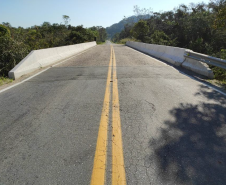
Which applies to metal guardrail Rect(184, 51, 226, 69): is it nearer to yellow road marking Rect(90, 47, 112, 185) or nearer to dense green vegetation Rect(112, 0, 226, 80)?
dense green vegetation Rect(112, 0, 226, 80)

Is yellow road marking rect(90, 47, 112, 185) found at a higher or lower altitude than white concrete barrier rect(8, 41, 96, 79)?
lower

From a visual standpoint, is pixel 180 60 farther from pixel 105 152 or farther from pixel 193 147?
pixel 105 152

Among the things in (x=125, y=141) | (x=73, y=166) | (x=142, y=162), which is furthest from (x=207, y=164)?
(x=73, y=166)

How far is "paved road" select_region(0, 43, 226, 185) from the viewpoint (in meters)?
2.26

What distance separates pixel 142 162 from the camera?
2.45 meters

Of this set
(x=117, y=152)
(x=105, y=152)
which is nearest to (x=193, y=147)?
(x=117, y=152)

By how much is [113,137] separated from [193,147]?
1300mm

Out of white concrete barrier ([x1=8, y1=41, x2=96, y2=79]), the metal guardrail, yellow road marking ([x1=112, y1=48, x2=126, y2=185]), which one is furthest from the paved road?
white concrete barrier ([x1=8, y1=41, x2=96, y2=79])

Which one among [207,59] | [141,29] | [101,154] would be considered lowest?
[101,154]

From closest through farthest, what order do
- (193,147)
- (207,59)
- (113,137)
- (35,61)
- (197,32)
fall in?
(193,147), (113,137), (207,59), (35,61), (197,32)

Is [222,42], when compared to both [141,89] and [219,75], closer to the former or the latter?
[219,75]

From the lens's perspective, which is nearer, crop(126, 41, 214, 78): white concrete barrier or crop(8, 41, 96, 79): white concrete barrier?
crop(8, 41, 96, 79): white concrete barrier

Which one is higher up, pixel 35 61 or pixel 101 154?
pixel 35 61

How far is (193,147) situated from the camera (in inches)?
110
